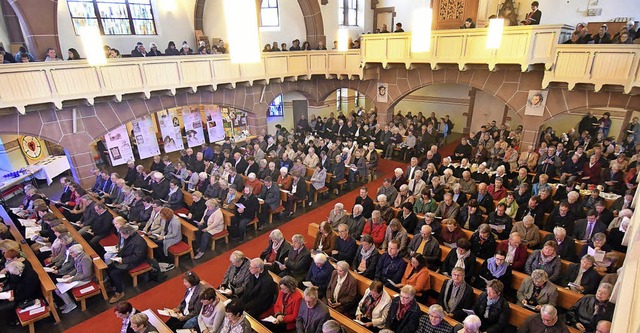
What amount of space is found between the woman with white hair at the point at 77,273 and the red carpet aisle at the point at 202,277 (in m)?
0.58

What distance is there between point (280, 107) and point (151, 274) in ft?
36.9

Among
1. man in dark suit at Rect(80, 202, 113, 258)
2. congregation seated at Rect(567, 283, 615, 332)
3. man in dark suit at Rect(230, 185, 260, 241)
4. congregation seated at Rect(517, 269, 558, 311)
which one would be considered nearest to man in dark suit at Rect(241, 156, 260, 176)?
man in dark suit at Rect(230, 185, 260, 241)

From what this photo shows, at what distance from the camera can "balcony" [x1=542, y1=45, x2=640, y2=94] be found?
26.2 ft

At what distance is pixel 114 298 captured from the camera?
5.77 metres

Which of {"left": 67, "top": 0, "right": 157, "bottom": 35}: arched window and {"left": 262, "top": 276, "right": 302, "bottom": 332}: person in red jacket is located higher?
{"left": 67, "top": 0, "right": 157, "bottom": 35}: arched window

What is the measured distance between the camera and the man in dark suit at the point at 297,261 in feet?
17.7

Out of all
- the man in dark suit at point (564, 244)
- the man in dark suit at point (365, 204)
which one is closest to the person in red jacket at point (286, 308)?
the man in dark suit at point (365, 204)

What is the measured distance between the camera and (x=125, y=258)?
5766mm

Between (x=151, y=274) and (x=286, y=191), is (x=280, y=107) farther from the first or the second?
(x=151, y=274)

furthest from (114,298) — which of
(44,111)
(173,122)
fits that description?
(173,122)

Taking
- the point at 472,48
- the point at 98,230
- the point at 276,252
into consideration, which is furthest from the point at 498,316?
the point at 472,48

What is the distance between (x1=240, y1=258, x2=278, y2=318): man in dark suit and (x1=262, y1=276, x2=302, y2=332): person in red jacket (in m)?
0.24

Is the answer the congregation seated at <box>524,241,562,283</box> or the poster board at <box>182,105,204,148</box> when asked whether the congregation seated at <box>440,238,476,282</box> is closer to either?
the congregation seated at <box>524,241,562,283</box>

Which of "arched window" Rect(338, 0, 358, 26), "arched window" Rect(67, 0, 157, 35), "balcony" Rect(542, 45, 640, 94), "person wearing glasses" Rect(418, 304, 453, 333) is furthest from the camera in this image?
"arched window" Rect(338, 0, 358, 26)
